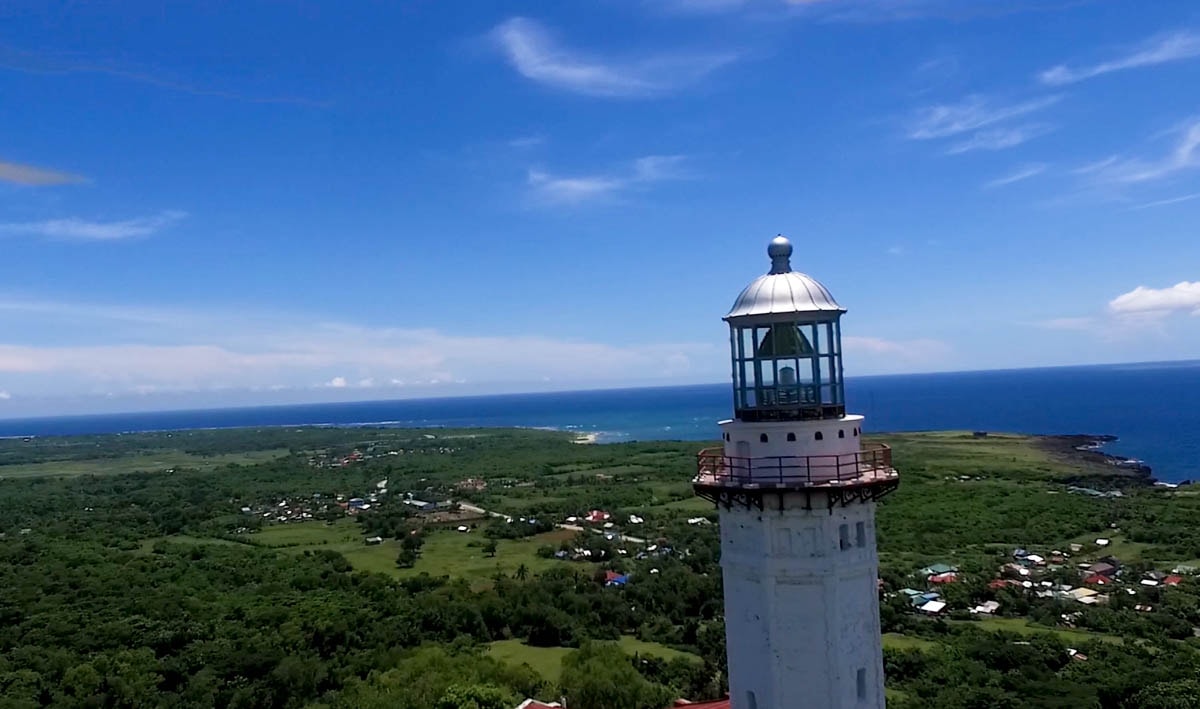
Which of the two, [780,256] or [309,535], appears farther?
[309,535]

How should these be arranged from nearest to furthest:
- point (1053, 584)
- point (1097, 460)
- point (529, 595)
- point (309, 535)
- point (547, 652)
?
point (547, 652)
point (529, 595)
point (1053, 584)
point (309, 535)
point (1097, 460)

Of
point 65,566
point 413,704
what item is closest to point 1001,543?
point 413,704

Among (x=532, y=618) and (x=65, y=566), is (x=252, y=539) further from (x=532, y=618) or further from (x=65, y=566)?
(x=532, y=618)

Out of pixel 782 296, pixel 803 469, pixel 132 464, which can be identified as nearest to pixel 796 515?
pixel 803 469

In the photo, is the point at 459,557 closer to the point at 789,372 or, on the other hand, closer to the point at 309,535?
the point at 309,535

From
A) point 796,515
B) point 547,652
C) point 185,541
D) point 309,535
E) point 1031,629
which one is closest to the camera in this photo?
point 796,515

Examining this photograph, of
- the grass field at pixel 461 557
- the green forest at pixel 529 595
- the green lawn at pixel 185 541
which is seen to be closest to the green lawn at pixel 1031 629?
the green forest at pixel 529 595
